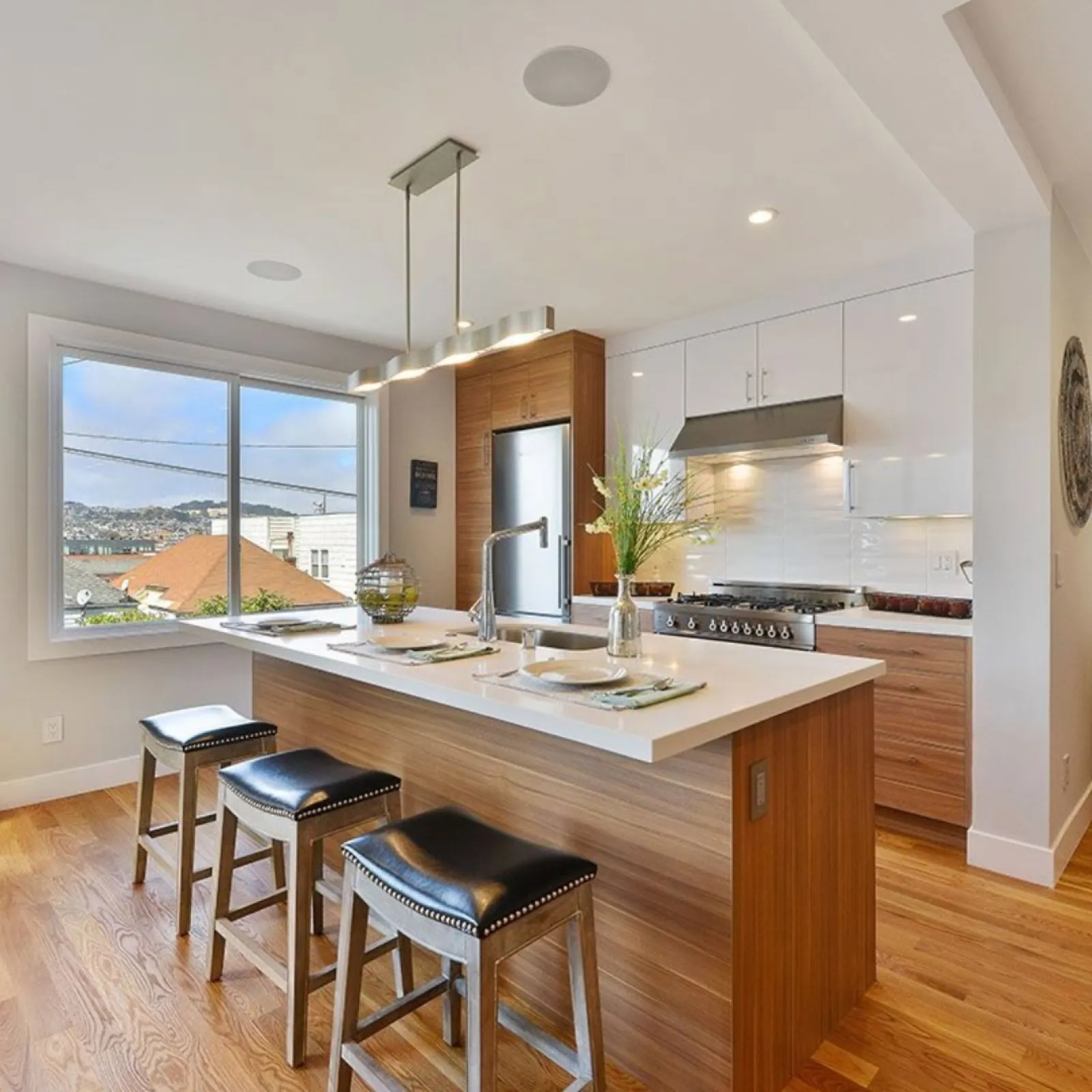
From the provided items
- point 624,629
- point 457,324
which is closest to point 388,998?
point 624,629

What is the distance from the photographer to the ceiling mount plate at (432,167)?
2.26m

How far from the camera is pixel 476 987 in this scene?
3.94 feet

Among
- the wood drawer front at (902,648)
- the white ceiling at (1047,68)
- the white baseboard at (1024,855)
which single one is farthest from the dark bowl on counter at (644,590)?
the white ceiling at (1047,68)

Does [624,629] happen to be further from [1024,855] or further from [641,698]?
[1024,855]

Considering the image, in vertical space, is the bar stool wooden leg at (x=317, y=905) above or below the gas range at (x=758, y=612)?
below

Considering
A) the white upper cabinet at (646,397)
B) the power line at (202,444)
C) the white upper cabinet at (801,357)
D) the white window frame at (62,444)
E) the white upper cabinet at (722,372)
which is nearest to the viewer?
the white window frame at (62,444)

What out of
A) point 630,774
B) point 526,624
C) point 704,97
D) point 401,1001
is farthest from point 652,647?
point 704,97

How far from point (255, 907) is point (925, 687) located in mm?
2535

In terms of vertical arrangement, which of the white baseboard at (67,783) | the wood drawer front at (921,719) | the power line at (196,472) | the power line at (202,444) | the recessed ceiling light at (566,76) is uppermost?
the recessed ceiling light at (566,76)

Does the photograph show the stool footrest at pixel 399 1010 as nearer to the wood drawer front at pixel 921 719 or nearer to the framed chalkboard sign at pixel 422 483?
the wood drawer front at pixel 921 719

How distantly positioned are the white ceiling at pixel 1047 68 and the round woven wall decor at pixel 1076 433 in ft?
2.39

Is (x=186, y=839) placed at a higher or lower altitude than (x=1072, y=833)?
higher

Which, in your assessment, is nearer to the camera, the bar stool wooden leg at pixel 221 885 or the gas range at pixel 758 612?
the bar stool wooden leg at pixel 221 885

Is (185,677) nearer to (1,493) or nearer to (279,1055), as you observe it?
(1,493)
